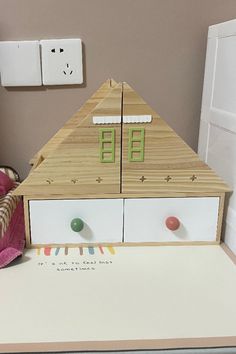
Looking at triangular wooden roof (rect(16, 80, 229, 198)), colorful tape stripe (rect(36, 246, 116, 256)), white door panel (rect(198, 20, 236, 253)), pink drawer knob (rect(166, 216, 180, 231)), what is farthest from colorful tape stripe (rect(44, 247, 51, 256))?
white door panel (rect(198, 20, 236, 253))

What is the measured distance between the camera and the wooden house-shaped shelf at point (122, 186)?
2.34ft

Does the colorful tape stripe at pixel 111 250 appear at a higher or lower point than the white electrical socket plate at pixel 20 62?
lower

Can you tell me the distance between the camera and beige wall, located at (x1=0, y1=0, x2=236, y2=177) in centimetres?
90

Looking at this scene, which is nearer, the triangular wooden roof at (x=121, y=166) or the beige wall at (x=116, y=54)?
the triangular wooden roof at (x=121, y=166)

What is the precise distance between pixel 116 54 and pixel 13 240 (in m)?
0.50

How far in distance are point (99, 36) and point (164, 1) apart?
6.8 inches

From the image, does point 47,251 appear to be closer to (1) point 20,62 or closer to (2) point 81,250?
(2) point 81,250

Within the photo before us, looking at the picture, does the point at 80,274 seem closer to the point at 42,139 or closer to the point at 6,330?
the point at 6,330

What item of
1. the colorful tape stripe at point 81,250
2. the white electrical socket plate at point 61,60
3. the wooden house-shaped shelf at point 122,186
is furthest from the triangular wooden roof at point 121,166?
the white electrical socket plate at point 61,60

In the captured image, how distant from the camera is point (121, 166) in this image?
730 mm

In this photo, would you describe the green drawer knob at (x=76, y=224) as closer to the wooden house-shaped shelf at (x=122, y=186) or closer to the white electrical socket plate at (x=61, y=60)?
the wooden house-shaped shelf at (x=122, y=186)

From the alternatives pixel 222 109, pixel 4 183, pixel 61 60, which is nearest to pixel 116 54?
pixel 61 60

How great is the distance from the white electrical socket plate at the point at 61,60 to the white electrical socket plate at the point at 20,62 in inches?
0.7

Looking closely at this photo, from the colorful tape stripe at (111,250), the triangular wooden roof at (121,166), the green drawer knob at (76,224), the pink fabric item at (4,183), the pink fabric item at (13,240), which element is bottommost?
the colorful tape stripe at (111,250)
